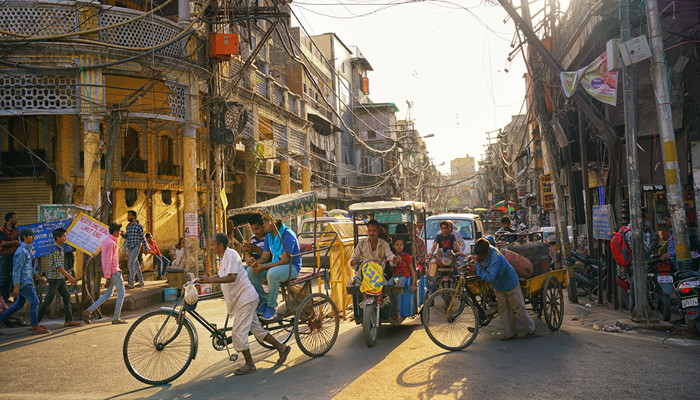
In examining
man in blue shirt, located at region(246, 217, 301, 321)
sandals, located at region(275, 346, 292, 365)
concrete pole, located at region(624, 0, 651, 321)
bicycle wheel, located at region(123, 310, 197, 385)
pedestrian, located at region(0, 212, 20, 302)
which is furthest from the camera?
pedestrian, located at region(0, 212, 20, 302)

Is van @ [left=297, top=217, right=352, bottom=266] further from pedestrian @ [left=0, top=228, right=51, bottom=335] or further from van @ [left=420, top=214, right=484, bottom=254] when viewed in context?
pedestrian @ [left=0, top=228, right=51, bottom=335]

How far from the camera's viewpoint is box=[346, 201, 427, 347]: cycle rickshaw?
6684mm

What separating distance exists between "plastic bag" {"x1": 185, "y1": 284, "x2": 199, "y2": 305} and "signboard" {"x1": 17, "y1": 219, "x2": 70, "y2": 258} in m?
5.31

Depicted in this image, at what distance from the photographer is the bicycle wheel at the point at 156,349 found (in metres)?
5.23

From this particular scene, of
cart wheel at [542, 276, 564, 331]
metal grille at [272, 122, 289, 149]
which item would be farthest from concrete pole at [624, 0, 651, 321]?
metal grille at [272, 122, 289, 149]

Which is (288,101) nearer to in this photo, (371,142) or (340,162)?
(340,162)

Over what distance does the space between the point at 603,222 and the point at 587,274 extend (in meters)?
2.34

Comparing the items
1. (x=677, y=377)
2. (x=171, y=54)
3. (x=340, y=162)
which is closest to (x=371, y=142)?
(x=340, y=162)

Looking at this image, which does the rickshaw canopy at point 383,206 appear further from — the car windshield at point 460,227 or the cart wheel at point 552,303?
the car windshield at point 460,227

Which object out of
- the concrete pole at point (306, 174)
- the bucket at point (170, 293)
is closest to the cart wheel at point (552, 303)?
the bucket at point (170, 293)

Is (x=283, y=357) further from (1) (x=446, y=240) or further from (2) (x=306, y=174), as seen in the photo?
Answer: (2) (x=306, y=174)

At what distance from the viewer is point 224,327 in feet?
19.6

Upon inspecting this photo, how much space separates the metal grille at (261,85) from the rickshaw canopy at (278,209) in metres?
14.0

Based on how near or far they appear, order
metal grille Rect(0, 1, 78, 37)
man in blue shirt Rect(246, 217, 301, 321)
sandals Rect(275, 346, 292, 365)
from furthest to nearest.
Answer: metal grille Rect(0, 1, 78, 37), man in blue shirt Rect(246, 217, 301, 321), sandals Rect(275, 346, 292, 365)
